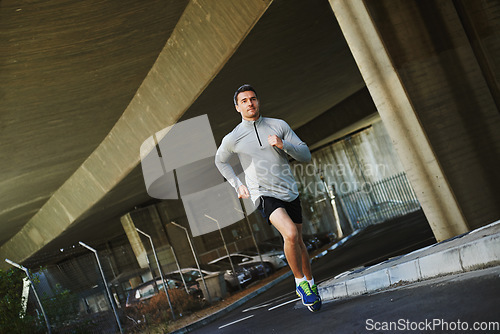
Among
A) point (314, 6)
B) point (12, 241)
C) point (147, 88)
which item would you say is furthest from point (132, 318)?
point (12, 241)

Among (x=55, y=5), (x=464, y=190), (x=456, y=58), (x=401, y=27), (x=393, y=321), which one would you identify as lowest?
(x=393, y=321)

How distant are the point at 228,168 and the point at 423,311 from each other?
2.66m

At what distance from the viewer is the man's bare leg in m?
6.05

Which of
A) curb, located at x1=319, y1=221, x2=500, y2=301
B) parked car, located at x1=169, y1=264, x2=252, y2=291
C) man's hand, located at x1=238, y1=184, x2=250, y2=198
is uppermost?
man's hand, located at x1=238, y1=184, x2=250, y2=198

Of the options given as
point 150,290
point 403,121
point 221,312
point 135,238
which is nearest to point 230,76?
point 221,312

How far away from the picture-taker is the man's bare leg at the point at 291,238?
6055mm

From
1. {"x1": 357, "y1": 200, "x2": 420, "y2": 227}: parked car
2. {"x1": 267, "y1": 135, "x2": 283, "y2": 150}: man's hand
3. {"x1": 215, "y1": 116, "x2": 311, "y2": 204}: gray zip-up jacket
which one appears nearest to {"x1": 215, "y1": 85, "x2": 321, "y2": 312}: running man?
{"x1": 215, "y1": 116, "x2": 311, "y2": 204}: gray zip-up jacket

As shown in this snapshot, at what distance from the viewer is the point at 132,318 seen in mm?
18391

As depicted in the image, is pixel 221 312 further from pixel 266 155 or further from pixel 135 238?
pixel 135 238

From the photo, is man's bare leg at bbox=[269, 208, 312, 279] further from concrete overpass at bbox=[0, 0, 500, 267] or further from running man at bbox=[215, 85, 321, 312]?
concrete overpass at bbox=[0, 0, 500, 267]

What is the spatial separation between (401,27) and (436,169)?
2.31 meters

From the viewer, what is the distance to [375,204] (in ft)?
125

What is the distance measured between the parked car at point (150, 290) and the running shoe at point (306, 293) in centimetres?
1532

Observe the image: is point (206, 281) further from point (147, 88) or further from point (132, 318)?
point (147, 88)
